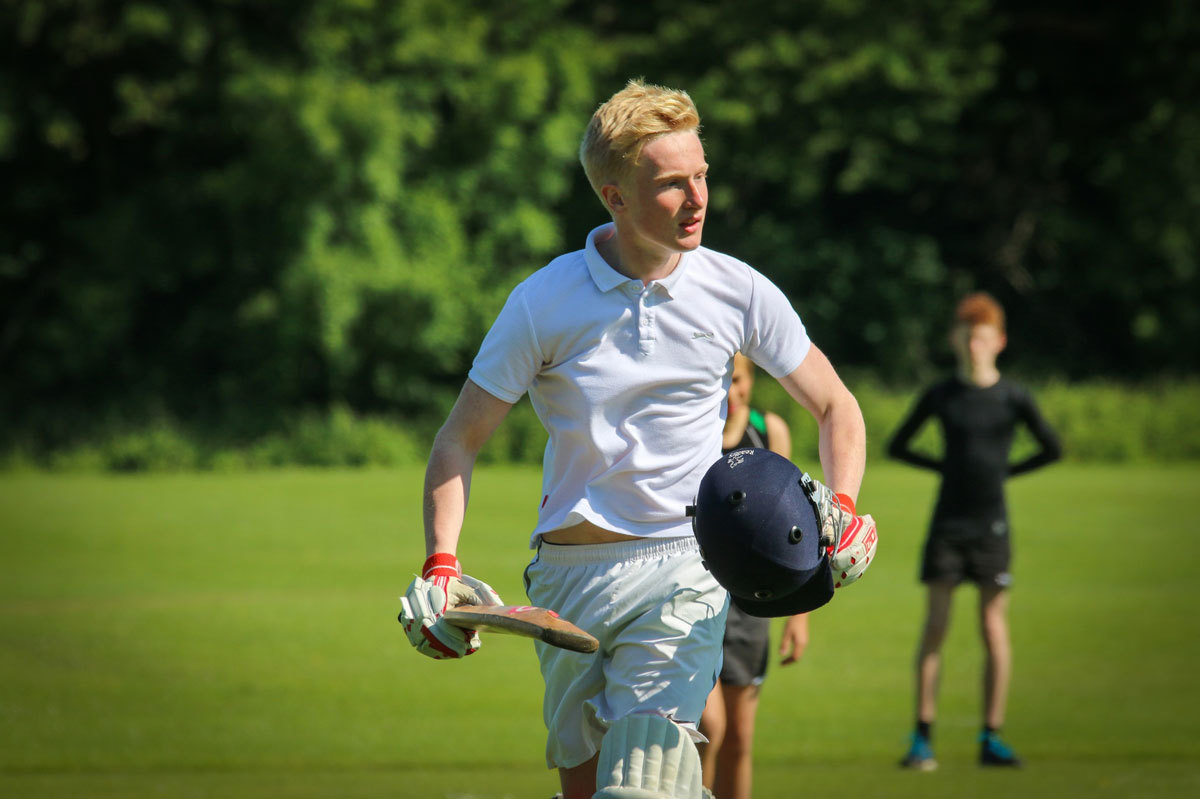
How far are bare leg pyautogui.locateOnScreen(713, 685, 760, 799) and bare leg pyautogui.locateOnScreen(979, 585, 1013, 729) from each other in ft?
7.26

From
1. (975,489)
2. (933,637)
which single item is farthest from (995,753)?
(975,489)

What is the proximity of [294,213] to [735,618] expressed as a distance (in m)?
26.1

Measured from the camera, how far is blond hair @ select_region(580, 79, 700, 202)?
3549 millimetres

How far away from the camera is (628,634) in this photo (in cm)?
362

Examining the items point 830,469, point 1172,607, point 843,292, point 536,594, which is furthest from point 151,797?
point 843,292

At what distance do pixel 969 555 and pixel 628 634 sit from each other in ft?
14.2

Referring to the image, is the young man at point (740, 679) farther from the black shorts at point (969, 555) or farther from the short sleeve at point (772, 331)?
the black shorts at point (969, 555)

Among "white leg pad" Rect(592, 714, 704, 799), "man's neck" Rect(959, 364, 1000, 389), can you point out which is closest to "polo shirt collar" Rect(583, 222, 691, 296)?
"white leg pad" Rect(592, 714, 704, 799)

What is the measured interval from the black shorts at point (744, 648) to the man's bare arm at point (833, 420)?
1789 millimetres

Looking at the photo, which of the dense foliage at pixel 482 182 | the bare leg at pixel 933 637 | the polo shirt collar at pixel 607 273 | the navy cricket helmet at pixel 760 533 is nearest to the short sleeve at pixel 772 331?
the polo shirt collar at pixel 607 273

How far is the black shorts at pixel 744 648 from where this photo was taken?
216 inches

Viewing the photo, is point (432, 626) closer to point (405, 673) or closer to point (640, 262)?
point (640, 262)

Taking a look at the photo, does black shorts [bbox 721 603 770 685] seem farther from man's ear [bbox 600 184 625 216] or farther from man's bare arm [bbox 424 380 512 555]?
man's ear [bbox 600 184 625 216]

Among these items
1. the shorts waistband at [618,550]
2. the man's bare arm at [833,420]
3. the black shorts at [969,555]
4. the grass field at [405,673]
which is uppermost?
the man's bare arm at [833,420]
